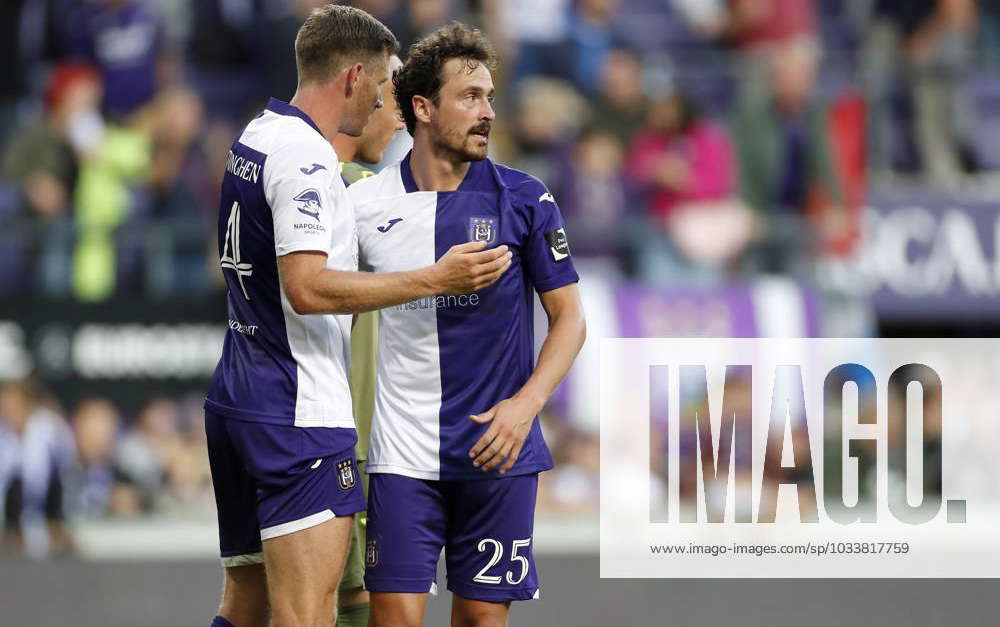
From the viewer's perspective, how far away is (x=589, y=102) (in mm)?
11977

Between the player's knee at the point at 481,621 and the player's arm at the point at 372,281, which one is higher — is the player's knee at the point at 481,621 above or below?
below

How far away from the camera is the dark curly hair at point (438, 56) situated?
15.7 feet

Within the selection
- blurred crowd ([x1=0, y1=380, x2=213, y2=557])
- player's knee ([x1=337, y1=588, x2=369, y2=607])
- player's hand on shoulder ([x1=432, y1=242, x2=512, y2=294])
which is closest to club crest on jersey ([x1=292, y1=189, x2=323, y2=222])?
player's hand on shoulder ([x1=432, y1=242, x2=512, y2=294])

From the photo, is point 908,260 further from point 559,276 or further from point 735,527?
point 559,276

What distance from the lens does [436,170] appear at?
4.86 metres

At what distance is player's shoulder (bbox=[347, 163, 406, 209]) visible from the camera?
192 inches

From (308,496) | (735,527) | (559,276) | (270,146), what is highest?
(270,146)

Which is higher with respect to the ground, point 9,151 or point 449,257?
point 9,151

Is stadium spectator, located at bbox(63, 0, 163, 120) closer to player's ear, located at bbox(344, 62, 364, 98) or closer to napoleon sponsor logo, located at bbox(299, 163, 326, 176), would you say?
player's ear, located at bbox(344, 62, 364, 98)

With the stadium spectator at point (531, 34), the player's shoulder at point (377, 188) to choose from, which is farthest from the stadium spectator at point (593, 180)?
the player's shoulder at point (377, 188)

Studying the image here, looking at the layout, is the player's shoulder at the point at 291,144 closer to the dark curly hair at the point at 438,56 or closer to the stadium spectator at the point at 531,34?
the dark curly hair at the point at 438,56

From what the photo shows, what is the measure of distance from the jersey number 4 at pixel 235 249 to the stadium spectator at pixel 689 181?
662 cm

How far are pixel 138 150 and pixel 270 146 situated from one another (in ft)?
25.4

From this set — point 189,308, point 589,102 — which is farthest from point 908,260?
point 189,308
